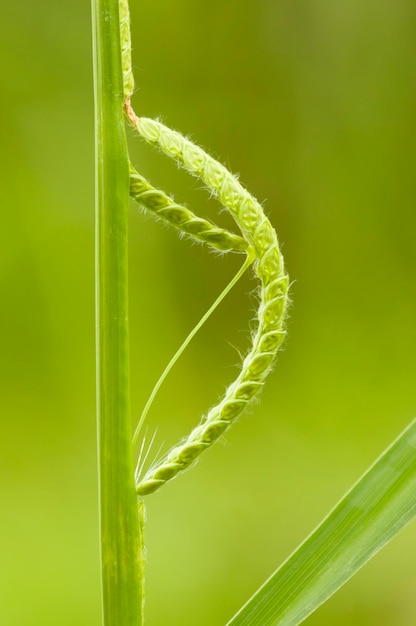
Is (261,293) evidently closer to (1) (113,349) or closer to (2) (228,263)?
(1) (113,349)

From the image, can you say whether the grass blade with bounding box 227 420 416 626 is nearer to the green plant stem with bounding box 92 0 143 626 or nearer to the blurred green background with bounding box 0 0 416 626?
the green plant stem with bounding box 92 0 143 626

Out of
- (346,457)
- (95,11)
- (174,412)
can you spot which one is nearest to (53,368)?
(174,412)

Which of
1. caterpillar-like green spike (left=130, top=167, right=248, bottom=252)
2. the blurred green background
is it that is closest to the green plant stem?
caterpillar-like green spike (left=130, top=167, right=248, bottom=252)

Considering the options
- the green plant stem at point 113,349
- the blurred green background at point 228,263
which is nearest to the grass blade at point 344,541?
the green plant stem at point 113,349

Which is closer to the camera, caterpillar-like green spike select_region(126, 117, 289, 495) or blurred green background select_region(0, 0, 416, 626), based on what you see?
caterpillar-like green spike select_region(126, 117, 289, 495)

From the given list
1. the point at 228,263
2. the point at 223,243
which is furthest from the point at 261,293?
the point at 228,263

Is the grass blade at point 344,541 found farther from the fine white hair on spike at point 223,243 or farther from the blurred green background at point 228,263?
the blurred green background at point 228,263
